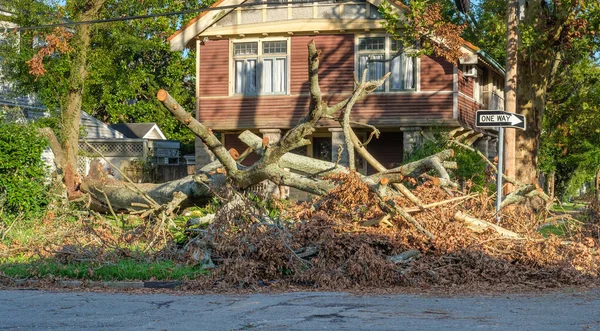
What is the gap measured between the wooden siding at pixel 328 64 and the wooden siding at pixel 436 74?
2342mm

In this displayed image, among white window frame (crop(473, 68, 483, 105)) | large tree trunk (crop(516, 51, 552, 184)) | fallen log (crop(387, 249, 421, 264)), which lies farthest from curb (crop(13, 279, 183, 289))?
white window frame (crop(473, 68, 483, 105))

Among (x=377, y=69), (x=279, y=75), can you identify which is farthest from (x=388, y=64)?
(x=279, y=75)

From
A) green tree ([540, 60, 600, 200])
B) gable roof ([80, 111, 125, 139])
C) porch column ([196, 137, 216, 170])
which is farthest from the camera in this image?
gable roof ([80, 111, 125, 139])

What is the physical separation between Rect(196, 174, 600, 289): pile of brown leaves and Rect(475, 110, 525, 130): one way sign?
2.05m

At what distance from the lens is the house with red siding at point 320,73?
96.3 feet

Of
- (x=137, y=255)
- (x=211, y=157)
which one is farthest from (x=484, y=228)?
(x=211, y=157)

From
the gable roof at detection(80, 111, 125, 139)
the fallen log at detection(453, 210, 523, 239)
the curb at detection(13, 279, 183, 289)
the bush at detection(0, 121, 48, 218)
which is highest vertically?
the gable roof at detection(80, 111, 125, 139)

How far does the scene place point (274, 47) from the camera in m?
30.4

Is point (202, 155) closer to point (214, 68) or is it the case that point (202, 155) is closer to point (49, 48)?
point (214, 68)

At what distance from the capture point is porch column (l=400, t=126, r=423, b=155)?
29.4 meters

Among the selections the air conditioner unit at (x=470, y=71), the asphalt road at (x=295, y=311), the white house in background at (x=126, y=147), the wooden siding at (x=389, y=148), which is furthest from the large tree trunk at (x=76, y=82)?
the asphalt road at (x=295, y=311)

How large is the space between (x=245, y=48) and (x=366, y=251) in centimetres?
2012

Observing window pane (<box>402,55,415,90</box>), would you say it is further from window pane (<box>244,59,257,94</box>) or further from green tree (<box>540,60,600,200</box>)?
green tree (<box>540,60,600,200</box>)

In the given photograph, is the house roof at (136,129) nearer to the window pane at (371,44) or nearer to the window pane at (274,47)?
the window pane at (274,47)
